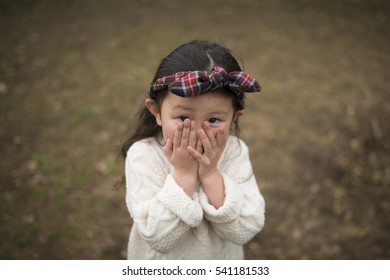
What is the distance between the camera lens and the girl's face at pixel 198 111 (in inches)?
64.4

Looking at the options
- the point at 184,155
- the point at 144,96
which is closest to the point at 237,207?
the point at 184,155

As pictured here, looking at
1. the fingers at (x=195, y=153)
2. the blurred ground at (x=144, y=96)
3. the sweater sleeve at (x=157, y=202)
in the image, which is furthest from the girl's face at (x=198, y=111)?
the blurred ground at (x=144, y=96)

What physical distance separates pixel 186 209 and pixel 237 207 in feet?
0.94

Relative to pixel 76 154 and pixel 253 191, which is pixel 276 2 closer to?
pixel 76 154

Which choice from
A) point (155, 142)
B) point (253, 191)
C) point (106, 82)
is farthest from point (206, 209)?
point (106, 82)

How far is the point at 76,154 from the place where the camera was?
14.0 feet

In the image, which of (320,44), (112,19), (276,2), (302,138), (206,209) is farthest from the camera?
(276,2)

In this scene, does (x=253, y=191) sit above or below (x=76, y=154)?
above

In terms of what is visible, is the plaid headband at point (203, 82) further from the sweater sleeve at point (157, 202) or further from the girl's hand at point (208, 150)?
the sweater sleeve at point (157, 202)

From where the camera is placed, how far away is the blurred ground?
3537 millimetres

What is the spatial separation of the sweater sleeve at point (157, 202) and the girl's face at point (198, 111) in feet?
0.75
